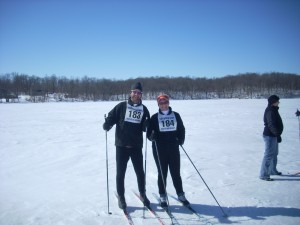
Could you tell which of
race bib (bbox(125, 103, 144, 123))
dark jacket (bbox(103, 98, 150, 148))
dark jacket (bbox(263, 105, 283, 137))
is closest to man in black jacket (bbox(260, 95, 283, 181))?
dark jacket (bbox(263, 105, 283, 137))

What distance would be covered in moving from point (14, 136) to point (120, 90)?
81765 millimetres

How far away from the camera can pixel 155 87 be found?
95.6m

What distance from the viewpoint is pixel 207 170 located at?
6531 millimetres

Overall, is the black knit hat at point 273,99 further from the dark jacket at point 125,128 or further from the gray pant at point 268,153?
the dark jacket at point 125,128

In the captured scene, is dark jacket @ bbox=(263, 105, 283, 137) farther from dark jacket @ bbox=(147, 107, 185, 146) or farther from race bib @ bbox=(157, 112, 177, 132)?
race bib @ bbox=(157, 112, 177, 132)

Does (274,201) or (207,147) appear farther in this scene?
(207,147)

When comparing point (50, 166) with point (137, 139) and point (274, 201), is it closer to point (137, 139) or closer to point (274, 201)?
point (137, 139)

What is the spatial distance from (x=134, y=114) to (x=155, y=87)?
91.7m

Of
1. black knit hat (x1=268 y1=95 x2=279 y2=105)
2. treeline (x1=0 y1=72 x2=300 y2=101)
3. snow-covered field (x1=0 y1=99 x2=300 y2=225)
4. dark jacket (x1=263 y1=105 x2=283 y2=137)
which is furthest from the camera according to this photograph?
treeline (x1=0 y1=72 x2=300 y2=101)

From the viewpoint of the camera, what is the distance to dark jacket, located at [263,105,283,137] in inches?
209

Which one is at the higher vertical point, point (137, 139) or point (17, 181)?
point (137, 139)

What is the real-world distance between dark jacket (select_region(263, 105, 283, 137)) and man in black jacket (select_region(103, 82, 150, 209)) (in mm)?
2756

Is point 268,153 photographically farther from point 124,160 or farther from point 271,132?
point 124,160

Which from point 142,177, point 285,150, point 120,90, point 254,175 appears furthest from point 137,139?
point 120,90
